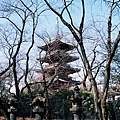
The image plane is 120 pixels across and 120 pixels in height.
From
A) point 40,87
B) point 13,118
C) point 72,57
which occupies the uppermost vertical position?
point 72,57

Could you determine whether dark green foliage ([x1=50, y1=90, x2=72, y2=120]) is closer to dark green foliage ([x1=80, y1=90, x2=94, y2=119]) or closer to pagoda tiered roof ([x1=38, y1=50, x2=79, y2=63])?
dark green foliage ([x1=80, y1=90, x2=94, y2=119])

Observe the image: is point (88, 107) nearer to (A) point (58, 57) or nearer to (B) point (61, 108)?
(B) point (61, 108)

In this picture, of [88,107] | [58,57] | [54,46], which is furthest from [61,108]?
[54,46]

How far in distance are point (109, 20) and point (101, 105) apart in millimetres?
3736

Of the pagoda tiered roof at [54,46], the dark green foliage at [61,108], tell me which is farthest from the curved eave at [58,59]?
the dark green foliage at [61,108]

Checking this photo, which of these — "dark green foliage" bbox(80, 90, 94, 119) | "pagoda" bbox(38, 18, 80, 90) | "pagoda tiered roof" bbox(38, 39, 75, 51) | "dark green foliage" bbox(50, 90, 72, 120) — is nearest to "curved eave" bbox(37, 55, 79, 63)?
"pagoda" bbox(38, 18, 80, 90)

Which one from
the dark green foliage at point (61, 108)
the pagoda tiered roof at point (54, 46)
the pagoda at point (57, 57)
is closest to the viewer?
the dark green foliage at point (61, 108)

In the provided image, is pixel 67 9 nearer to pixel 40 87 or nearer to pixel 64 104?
pixel 64 104

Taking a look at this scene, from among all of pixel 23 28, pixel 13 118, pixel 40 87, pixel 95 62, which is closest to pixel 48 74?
pixel 40 87

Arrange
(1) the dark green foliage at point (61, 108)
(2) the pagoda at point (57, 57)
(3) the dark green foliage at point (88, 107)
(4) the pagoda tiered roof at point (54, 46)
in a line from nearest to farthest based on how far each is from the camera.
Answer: (3) the dark green foliage at point (88, 107)
(1) the dark green foliage at point (61, 108)
(4) the pagoda tiered roof at point (54, 46)
(2) the pagoda at point (57, 57)

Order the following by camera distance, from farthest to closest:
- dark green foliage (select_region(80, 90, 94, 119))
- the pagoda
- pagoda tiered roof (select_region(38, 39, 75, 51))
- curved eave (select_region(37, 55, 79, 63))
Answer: curved eave (select_region(37, 55, 79, 63)) < the pagoda < pagoda tiered roof (select_region(38, 39, 75, 51)) < dark green foliage (select_region(80, 90, 94, 119))

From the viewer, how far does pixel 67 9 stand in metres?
12.0

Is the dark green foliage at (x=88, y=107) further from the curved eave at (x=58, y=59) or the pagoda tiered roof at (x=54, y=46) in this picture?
the pagoda tiered roof at (x=54, y=46)

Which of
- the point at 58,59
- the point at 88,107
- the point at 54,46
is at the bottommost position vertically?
the point at 88,107
